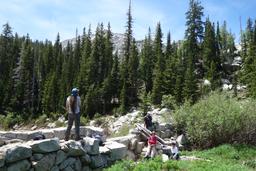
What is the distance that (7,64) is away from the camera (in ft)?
305

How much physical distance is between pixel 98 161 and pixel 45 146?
9.77ft

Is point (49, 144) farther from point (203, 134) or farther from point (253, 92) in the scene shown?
point (253, 92)

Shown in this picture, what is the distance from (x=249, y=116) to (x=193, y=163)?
8.23 metres

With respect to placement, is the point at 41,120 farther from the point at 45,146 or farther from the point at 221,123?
the point at 45,146

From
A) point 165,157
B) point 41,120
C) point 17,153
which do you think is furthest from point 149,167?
point 41,120

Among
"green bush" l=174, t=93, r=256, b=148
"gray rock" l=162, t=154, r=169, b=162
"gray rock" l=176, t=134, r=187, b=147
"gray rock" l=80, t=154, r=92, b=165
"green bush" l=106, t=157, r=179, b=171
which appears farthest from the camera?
"gray rock" l=176, t=134, r=187, b=147

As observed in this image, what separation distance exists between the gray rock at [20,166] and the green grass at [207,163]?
337 centimetres

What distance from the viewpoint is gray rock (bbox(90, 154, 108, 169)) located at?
55.3 ft

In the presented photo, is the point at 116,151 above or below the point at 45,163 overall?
above

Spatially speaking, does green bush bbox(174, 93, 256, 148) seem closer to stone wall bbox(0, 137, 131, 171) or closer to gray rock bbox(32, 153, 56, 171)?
stone wall bbox(0, 137, 131, 171)

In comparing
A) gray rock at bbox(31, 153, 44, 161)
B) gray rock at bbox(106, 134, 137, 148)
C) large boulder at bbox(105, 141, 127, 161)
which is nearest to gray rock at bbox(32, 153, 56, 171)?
gray rock at bbox(31, 153, 44, 161)

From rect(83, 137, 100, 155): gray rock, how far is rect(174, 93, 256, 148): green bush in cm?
798

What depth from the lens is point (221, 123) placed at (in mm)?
22875

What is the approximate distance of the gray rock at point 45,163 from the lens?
Result: 578 inches
